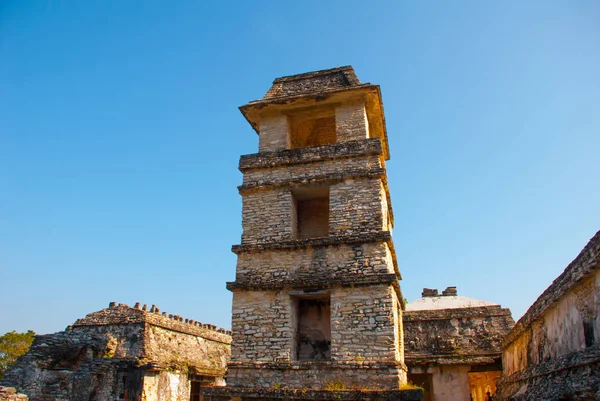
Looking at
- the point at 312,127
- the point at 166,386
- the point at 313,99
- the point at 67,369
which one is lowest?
the point at 166,386

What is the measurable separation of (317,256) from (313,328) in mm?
1852

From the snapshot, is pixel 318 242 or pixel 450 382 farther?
pixel 450 382

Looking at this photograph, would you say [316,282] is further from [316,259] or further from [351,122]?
[351,122]

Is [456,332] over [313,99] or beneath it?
beneath

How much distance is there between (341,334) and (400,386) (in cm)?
150

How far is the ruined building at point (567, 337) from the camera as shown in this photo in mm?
5586

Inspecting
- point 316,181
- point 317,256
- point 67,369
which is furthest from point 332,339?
point 67,369

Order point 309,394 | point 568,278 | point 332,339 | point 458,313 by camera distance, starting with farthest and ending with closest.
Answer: point 458,313
point 332,339
point 309,394
point 568,278

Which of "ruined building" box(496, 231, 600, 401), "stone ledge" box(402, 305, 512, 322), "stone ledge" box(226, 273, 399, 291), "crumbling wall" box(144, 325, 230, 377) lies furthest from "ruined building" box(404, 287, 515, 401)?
"crumbling wall" box(144, 325, 230, 377)

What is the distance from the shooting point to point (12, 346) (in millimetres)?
31703

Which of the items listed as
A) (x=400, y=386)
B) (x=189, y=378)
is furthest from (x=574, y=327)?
(x=189, y=378)

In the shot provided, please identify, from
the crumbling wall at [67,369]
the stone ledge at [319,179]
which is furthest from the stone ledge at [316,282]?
the crumbling wall at [67,369]

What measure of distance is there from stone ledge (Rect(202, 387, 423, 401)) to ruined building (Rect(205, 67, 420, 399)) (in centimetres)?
3

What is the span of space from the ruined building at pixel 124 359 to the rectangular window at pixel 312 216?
6.01 m
